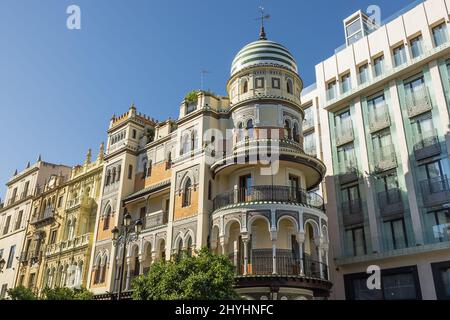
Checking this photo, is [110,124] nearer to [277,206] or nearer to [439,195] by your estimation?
[277,206]

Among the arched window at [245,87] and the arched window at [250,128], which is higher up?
the arched window at [245,87]

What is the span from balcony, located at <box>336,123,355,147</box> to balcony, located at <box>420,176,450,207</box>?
20.5 feet

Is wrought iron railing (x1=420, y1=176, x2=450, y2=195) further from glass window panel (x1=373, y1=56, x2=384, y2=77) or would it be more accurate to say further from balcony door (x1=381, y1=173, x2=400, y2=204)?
glass window panel (x1=373, y1=56, x2=384, y2=77)

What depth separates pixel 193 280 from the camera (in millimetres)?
16656

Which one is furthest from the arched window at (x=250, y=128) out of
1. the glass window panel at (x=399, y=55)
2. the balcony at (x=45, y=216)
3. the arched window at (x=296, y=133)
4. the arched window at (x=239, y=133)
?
the balcony at (x=45, y=216)

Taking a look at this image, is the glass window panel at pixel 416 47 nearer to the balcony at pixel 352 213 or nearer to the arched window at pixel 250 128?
the balcony at pixel 352 213

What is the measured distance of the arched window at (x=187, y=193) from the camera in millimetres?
27298

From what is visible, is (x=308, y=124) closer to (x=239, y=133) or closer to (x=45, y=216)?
(x=239, y=133)

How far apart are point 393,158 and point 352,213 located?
14.3ft

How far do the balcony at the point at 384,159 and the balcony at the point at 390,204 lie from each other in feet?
4.99

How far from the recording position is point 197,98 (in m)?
30.4

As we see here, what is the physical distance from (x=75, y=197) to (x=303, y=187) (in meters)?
22.6

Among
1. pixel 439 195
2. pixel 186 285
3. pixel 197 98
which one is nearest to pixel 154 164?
pixel 197 98

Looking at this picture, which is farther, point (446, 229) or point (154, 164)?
point (154, 164)
